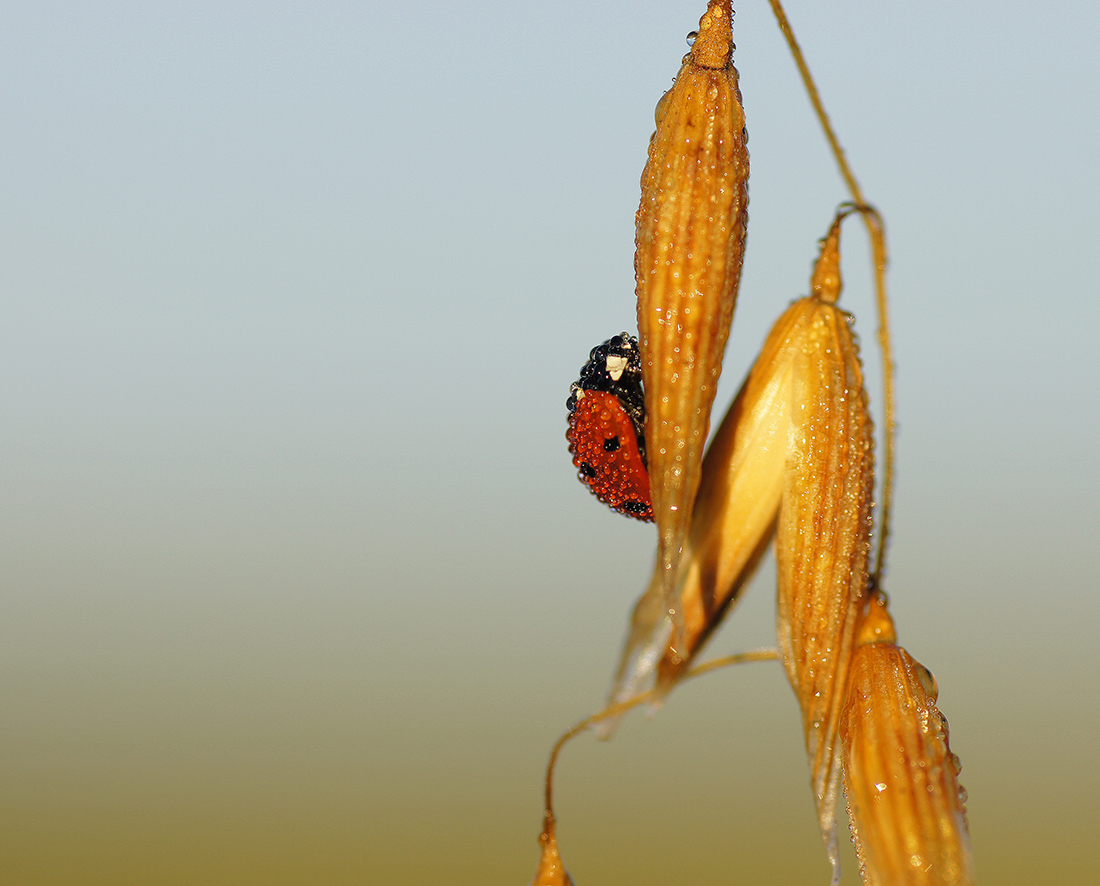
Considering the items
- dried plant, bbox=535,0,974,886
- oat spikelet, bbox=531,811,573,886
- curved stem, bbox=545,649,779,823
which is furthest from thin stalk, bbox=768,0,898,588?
oat spikelet, bbox=531,811,573,886

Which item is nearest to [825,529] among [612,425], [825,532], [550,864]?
[825,532]

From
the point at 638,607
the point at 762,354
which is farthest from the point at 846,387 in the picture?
the point at 638,607

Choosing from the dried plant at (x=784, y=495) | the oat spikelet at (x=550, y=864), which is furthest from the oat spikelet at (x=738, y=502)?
the oat spikelet at (x=550, y=864)

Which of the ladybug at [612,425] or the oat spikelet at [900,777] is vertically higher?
the ladybug at [612,425]

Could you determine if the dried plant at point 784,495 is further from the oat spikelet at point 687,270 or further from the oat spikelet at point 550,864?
the oat spikelet at point 550,864

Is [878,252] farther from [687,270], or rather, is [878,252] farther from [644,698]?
[644,698]

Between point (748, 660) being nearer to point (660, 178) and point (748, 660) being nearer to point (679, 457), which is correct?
point (679, 457)

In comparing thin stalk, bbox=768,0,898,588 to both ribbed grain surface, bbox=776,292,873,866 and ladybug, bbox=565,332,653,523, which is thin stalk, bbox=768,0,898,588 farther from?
ladybug, bbox=565,332,653,523
